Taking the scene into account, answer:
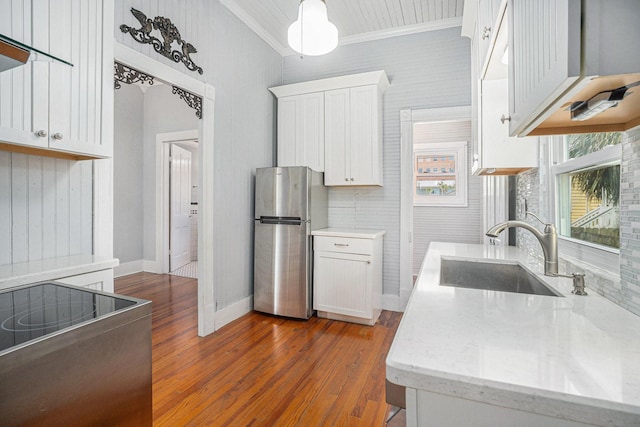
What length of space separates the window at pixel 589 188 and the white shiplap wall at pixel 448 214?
2936 mm

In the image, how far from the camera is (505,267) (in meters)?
1.70

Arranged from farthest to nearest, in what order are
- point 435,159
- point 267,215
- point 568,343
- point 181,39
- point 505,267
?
point 435,159 < point 267,215 < point 181,39 < point 505,267 < point 568,343

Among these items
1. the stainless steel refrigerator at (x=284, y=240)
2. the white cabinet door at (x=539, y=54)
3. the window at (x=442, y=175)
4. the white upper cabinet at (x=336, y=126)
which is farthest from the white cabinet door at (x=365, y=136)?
the white cabinet door at (x=539, y=54)

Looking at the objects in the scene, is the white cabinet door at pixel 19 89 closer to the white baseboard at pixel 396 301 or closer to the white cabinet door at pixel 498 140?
the white cabinet door at pixel 498 140

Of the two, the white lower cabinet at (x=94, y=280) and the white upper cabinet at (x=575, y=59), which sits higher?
the white upper cabinet at (x=575, y=59)

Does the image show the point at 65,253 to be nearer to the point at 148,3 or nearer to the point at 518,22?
the point at 148,3

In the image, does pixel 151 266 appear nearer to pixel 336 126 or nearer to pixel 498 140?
pixel 336 126

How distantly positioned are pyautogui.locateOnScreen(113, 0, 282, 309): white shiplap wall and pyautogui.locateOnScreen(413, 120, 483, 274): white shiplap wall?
240cm

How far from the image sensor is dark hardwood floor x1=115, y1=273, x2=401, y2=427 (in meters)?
1.67

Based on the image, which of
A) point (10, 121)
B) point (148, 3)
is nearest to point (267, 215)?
point (148, 3)

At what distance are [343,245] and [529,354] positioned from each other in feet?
7.77

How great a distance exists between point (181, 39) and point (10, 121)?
1.55m

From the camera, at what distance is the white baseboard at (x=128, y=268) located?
4.49 m

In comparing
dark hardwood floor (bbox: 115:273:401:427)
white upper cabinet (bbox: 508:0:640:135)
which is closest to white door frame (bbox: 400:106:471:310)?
dark hardwood floor (bbox: 115:273:401:427)
